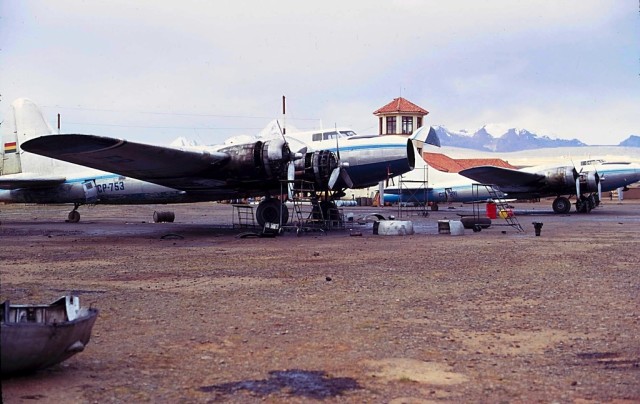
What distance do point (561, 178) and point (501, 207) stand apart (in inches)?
319

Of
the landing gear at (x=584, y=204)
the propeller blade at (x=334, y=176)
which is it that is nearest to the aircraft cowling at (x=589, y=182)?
the landing gear at (x=584, y=204)

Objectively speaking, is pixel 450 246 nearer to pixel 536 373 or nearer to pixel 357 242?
pixel 357 242

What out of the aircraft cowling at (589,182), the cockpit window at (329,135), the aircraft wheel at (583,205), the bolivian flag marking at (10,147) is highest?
the bolivian flag marking at (10,147)

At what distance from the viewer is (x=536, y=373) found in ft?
18.3

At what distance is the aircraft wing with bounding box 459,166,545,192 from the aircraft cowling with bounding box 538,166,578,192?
42cm

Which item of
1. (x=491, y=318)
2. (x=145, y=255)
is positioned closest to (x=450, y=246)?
(x=145, y=255)

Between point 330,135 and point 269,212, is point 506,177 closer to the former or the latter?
point 330,135

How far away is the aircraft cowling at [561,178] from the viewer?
120 feet

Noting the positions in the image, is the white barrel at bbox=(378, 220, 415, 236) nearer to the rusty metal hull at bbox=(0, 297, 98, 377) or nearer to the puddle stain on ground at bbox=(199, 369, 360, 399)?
the puddle stain on ground at bbox=(199, 369, 360, 399)

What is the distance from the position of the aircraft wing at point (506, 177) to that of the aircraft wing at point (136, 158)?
1926 cm

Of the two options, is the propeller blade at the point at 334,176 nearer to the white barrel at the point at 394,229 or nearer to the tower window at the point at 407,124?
the white barrel at the point at 394,229

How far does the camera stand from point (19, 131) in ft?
92.3

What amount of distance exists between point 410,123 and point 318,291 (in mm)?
80619

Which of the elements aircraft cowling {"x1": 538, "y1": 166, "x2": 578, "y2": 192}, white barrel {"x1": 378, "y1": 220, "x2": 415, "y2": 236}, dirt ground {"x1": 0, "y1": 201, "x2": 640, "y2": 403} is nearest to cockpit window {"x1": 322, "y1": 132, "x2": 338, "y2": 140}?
white barrel {"x1": 378, "y1": 220, "x2": 415, "y2": 236}
